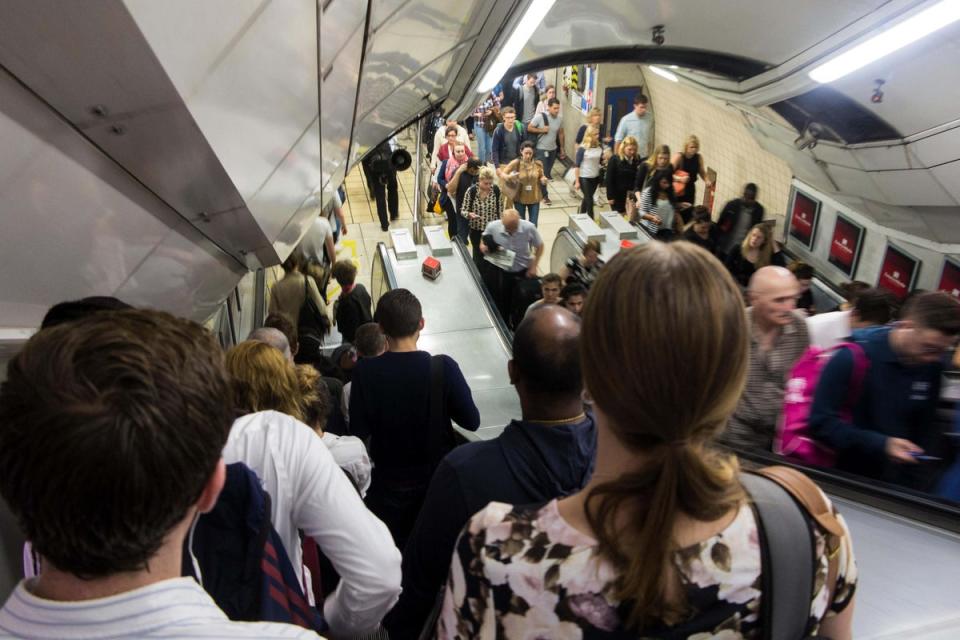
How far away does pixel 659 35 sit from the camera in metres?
7.26

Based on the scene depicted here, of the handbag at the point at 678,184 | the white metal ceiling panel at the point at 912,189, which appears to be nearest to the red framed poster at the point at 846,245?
the white metal ceiling panel at the point at 912,189

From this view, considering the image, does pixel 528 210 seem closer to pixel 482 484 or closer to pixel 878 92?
pixel 878 92

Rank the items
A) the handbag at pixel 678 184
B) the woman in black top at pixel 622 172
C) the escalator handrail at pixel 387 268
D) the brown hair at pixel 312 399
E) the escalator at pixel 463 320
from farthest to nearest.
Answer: the woman in black top at pixel 622 172 → the handbag at pixel 678 184 → the escalator handrail at pixel 387 268 → the escalator at pixel 463 320 → the brown hair at pixel 312 399

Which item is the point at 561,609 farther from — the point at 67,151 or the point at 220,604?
the point at 67,151

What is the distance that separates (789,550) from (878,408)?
2228mm

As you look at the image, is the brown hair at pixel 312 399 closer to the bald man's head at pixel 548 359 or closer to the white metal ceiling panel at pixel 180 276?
the white metal ceiling panel at pixel 180 276

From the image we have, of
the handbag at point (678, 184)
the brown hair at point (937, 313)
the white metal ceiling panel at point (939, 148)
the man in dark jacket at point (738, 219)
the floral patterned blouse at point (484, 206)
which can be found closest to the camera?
the brown hair at point (937, 313)

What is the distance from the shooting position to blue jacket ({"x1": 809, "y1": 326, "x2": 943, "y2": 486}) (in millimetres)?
2750

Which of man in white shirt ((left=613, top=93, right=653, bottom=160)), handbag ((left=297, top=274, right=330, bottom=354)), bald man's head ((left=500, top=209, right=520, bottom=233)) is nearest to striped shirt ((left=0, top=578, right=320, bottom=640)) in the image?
handbag ((left=297, top=274, right=330, bottom=354))

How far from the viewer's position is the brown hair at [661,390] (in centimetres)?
A: 90

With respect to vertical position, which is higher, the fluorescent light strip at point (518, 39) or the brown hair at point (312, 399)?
the fluorescent light strip at point (518, 39)

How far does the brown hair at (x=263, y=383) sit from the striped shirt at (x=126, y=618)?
1292 millimetres

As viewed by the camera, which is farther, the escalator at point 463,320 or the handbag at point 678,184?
the handbag at point 678,184

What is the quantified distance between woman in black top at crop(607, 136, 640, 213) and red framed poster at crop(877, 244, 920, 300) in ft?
11.3
